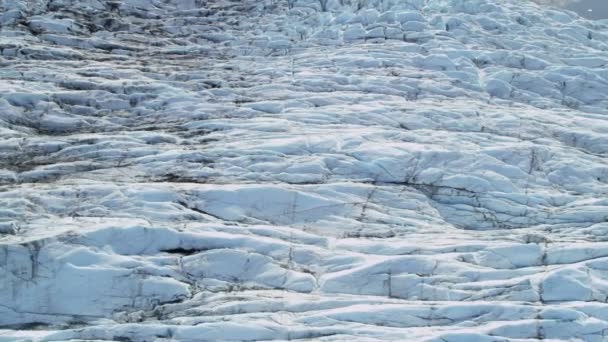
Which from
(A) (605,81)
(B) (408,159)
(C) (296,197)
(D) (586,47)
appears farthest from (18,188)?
(D) (586,47)

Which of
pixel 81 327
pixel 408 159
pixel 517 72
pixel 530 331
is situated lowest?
pixel 81 327

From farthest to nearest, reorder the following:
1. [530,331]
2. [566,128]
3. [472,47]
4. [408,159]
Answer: [472,47], [566,128], [408,159], [530,331]

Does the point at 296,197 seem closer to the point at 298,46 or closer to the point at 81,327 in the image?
the point at 81,327

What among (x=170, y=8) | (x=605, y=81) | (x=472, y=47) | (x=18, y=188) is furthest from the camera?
(x=170, y=8)

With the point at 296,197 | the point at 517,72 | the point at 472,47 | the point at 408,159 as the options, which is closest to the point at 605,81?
the point at 517,72

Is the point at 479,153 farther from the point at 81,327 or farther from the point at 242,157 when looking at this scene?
the point at 81,327

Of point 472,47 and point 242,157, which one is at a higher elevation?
point 472,47

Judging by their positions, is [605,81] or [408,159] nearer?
[408,159]
